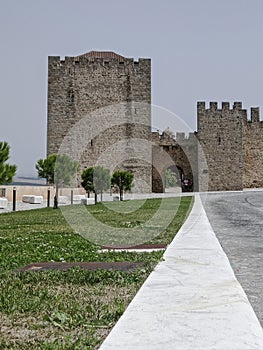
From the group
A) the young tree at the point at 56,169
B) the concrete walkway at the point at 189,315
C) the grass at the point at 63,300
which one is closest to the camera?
the concrete walkway at the point at 189,315

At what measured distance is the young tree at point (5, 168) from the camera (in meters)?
14.5

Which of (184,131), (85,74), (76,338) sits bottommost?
(76,338)

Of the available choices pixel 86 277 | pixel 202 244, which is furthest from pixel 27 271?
pixel 202 244

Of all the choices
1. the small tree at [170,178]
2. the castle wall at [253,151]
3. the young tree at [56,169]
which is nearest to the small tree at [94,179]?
the young tree at [56,169]

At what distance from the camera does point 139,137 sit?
34.8 metres

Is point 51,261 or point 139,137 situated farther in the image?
point 139,137

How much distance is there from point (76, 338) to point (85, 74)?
109ft

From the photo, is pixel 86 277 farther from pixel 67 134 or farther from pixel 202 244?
pixel 67 134

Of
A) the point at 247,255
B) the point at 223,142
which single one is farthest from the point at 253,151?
the point at 247,255

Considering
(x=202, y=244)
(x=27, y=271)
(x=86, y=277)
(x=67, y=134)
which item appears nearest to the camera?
(x=86, y=277)

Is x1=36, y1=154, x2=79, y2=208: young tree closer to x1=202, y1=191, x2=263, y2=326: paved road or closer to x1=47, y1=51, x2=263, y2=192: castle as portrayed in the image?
x1=202, y1=191, x2=263, y2=326: paved road

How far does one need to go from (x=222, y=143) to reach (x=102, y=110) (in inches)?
391

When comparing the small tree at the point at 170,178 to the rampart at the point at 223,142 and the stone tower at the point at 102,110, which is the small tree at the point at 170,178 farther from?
the stone tower at the point at 102,110

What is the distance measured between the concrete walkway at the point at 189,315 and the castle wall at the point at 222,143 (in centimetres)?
3618
